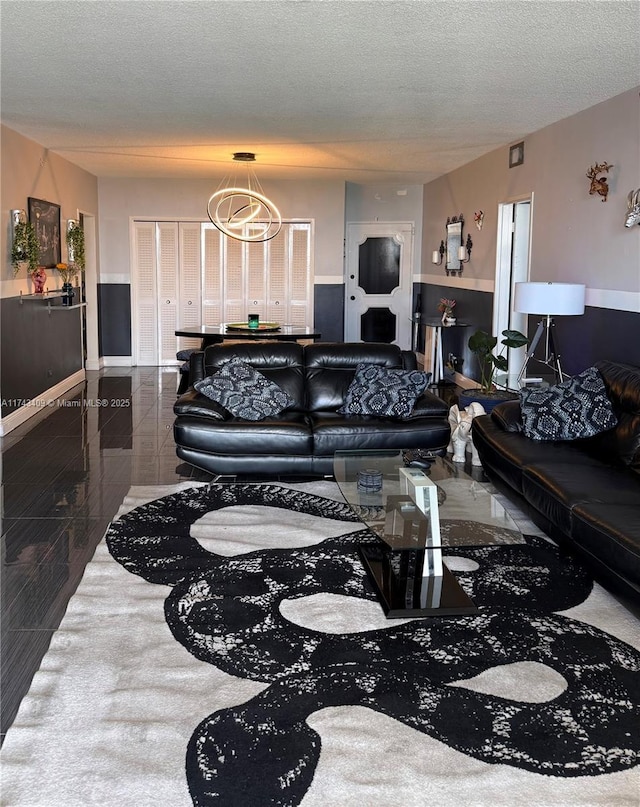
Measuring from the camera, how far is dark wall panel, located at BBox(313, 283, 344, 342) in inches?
425

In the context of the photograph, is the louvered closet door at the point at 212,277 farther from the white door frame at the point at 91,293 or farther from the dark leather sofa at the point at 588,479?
the dark leather sofa at the point at 588,479

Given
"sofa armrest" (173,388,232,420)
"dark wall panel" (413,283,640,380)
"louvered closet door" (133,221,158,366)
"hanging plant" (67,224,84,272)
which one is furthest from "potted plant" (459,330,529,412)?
"louvered closet door" (133,221,158,366)

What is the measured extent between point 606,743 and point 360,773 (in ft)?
2.49

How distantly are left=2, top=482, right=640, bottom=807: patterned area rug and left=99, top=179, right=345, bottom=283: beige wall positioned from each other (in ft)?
24.4

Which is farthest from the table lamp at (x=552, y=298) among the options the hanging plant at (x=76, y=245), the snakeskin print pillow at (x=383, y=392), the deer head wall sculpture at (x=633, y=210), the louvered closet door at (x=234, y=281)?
the louvered closet door at (x=234, y=281)

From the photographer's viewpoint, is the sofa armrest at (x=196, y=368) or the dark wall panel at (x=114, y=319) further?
the dark wall panel at (x=114, y=319)

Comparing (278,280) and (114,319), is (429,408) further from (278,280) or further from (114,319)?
(114,319)

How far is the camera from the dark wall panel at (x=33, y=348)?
6.53 m

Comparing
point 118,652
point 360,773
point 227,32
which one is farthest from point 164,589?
point 227,32

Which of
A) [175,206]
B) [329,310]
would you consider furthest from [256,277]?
[175,206]

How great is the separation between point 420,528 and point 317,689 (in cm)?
81

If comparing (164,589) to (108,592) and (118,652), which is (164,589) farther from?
(118,652)

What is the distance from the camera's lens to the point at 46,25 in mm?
3895

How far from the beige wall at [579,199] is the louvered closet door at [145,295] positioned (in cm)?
471
